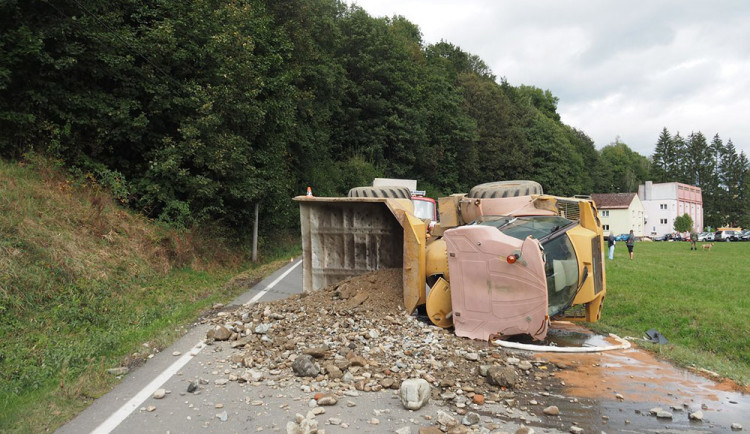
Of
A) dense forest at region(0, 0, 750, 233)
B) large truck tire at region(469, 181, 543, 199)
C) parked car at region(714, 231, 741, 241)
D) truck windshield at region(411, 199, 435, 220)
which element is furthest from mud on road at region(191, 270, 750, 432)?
parked car at region(714, 231, 741, 241)

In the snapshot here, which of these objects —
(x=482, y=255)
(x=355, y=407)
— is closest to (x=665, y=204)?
(x=482, y=255)

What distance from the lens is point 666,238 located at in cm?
7538

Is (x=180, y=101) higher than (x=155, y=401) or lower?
higher

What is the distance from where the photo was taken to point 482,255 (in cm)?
643

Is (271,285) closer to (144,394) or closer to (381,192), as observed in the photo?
(381,192)

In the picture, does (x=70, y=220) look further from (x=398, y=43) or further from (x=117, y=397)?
(x=398, y=43)

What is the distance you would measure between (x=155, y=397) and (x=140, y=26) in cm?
1249

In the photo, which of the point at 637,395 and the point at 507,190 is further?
the point at 507,190

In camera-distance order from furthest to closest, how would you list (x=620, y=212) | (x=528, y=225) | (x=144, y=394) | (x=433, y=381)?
(x=620, y=212)
(x=528, y=225)
(x=433, y=381)
(x=144, y=394)

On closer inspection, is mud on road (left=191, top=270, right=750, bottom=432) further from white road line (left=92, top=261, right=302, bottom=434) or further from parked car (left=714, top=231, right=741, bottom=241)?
parked car (left=714, top=231, right=741, bottom=241)

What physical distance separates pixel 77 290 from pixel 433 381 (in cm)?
665

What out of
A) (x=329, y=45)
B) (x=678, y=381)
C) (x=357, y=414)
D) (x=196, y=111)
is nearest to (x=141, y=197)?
(x=196, y=111)

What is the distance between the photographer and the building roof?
268ft

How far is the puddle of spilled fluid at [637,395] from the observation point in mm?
4426
